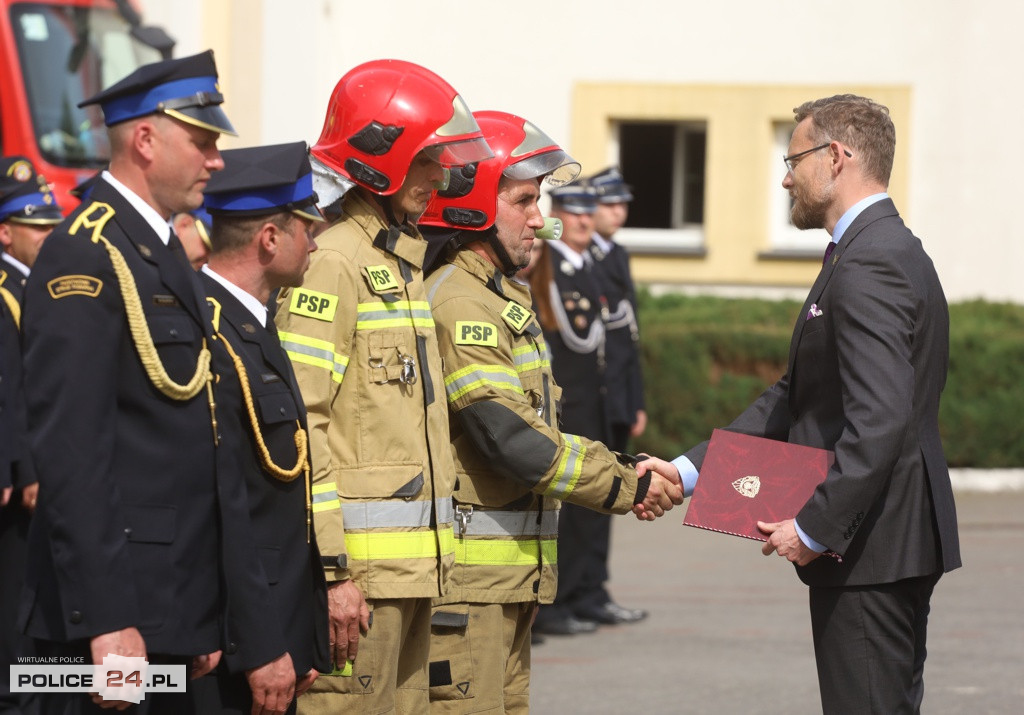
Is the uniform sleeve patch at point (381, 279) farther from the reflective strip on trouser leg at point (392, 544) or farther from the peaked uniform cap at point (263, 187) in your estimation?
the reflective strip on trouser leg at point (392, 544)

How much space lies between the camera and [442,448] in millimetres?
4449

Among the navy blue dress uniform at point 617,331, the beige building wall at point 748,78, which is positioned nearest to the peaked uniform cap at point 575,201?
the navy blue dress uniform at point 617,331

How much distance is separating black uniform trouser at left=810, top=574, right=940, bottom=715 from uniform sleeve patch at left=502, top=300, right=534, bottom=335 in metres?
1.27

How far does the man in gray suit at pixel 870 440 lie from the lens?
4.15 meters

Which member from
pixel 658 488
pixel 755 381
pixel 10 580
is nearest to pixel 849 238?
pixel 658 488

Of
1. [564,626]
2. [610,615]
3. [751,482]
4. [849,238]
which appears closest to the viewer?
[849,238]

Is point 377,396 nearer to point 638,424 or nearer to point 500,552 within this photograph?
point 500,552

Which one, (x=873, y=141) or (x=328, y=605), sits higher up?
Result: (x=873, y=141)

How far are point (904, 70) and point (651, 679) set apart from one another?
30.2ft

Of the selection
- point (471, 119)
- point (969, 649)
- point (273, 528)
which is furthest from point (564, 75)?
point (273, 528)

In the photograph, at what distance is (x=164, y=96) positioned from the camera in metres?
3.64

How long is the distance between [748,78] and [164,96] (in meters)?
12.2

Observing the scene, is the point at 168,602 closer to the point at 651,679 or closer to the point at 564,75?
the point at 651,679

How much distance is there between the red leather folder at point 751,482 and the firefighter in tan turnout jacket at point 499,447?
46 centimetres
